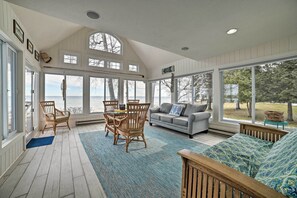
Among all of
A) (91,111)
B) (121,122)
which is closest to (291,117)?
(121,122)

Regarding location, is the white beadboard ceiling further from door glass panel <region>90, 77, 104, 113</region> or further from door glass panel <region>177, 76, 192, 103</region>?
door glass panel <region>90, 77, 104, 113</region>

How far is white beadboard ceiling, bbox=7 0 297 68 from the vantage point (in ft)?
6.03

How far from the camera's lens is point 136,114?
2.67 m

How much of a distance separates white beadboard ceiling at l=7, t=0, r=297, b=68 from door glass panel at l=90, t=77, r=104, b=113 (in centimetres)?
328

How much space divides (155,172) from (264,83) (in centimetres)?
329

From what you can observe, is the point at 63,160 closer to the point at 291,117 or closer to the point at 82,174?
the point at 82,174

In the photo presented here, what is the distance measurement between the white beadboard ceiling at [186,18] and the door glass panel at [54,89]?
319 centimetres

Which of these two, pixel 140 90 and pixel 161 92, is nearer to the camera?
pixel 161 92

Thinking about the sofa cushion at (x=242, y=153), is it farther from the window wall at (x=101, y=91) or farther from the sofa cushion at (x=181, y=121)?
the window wall at (x=101, y=91)

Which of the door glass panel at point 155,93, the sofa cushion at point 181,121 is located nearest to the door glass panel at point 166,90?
the door glass panel at point 155,93

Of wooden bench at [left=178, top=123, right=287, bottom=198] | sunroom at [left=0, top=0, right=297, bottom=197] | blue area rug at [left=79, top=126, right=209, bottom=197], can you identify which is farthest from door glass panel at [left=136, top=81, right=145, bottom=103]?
wooden bench at [left=178, top=123, right=287, bottom=198]

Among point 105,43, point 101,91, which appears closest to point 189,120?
point 101,91

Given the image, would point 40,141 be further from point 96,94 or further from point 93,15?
point 93,15

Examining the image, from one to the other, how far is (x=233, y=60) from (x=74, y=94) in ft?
17.9
